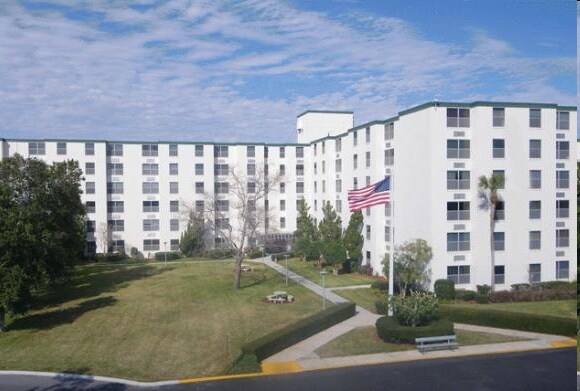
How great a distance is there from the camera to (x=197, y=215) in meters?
56.0

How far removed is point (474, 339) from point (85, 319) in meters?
19.6

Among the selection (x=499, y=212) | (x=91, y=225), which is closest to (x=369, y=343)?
(x=499, y=212)

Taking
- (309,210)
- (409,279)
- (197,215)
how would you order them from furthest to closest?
(309,210) < (197,215) < (409,279)

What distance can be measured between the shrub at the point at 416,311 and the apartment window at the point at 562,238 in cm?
1533

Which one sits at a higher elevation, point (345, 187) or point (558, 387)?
point (345, 187)

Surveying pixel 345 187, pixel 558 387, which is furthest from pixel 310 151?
pixel 558 387

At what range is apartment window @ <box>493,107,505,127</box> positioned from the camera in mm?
34875

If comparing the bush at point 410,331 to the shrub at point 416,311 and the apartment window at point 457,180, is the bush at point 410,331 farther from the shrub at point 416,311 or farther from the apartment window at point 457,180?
the apartment window at point 457,180

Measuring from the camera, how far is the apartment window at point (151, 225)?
5878 centimetres

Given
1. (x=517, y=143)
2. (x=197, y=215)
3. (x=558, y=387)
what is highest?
(x=517, y=143)

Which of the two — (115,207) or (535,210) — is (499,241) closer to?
(535,210)

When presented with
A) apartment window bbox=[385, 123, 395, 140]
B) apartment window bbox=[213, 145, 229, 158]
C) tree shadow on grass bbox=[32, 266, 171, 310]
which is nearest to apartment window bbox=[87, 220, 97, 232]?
tree shadow on grass bbox=[32, 266, 171, 310]

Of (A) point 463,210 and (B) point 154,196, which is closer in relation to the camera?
(A) point 463,210

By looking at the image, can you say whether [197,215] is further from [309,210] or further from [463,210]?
[463,210]
